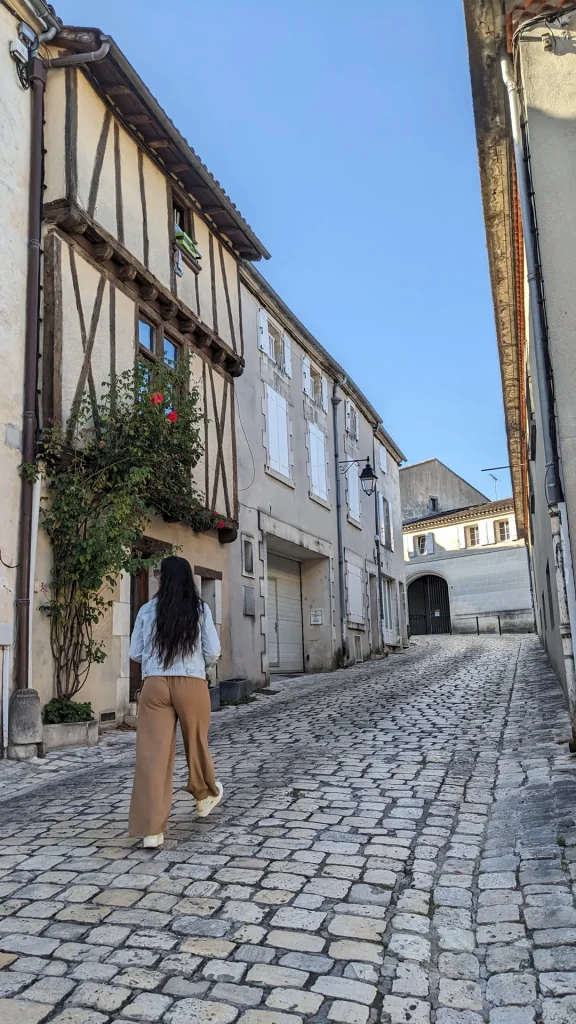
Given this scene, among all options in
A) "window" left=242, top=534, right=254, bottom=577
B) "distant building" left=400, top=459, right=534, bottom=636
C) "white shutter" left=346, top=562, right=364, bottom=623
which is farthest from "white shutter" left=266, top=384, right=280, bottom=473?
"distant building" left=400, top=459, right=534, bottom=636

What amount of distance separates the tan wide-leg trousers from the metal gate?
1241 inches

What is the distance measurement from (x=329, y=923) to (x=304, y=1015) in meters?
0.66

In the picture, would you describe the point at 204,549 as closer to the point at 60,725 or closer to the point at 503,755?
the point at 60,725

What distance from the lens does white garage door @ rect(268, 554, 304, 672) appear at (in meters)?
15.3

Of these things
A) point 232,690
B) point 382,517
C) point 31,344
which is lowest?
point 232,690

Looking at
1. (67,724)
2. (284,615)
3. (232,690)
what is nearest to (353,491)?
(284,615)

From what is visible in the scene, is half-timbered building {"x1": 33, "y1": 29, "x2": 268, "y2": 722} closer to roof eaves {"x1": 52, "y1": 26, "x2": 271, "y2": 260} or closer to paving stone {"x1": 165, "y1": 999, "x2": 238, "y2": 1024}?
roof eaves {"x1": 52, "y1": 26, "x2": 271, "y2": 260}

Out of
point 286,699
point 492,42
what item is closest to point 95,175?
point 492,42

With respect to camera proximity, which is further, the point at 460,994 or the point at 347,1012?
the point at 460,994

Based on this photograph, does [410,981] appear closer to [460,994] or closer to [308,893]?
[460,994]

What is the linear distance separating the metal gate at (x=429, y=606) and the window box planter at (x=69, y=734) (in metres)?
28.8

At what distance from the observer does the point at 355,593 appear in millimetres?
18750

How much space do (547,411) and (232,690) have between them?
21.8 ft

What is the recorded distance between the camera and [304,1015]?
2.28 m
